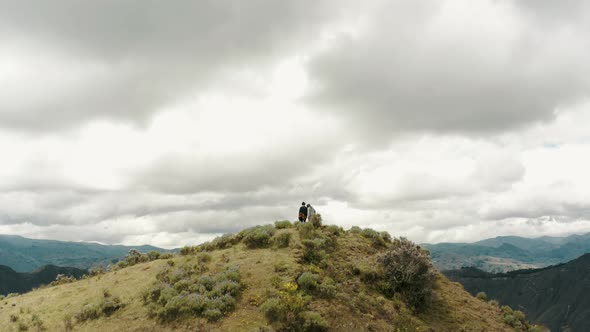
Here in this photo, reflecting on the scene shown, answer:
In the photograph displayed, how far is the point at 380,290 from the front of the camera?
22.6m

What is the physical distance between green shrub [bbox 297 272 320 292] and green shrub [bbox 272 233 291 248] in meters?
5.43

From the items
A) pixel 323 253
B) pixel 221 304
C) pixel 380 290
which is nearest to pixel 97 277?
pixel 221 304

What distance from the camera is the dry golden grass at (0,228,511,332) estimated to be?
19.3 m

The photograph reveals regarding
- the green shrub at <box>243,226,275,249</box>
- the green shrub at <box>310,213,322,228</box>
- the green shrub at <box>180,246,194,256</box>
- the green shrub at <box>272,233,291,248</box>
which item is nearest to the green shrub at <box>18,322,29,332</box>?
the green shrub at <box>180,246,194,256</box>

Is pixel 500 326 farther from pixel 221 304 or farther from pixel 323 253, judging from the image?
pixel 221 304

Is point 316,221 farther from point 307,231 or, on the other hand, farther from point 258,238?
point 258,238

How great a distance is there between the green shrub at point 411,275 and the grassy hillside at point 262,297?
38cm

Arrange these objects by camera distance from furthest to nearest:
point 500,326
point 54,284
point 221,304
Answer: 1. point 54,284
2. point 500,326
3. point 221,304

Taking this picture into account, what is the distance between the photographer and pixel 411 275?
22.8 metres

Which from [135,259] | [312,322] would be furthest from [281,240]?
[135,259]

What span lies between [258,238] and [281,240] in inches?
79.0

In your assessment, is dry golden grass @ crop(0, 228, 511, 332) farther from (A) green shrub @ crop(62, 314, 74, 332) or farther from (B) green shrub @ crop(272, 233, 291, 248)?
(B) green shrub @ crop(272, 233, 291, 248)

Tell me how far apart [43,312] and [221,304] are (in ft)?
44.3

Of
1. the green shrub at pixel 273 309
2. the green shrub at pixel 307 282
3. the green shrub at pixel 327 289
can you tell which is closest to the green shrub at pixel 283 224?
the green shrub at pixel 307 282
